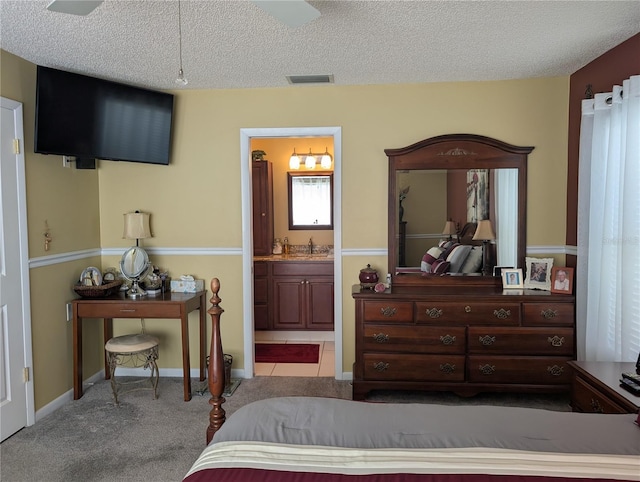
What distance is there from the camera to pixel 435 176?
386 cm

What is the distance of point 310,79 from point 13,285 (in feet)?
8.44

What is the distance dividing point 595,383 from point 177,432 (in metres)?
2.48

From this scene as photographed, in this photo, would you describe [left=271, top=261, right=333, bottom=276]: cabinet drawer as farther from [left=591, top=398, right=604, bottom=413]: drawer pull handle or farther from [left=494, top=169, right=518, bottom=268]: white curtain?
[left=591, top=398, right=604, bottom=413]: drawer pull handle

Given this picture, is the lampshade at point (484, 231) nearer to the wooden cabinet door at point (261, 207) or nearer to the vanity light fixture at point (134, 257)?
the wooden cabinet door at point (261, 207)

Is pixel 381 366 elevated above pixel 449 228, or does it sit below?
below

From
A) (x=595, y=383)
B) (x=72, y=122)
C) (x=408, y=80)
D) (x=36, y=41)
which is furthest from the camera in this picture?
(x=408, y=80)

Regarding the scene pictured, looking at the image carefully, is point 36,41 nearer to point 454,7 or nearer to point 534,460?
point 454,7

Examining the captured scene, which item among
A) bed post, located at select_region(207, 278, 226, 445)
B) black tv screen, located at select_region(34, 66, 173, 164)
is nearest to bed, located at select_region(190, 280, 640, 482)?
bed post, located at select_region(207, 278, 226, 445)

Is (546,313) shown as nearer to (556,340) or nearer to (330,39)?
(556,340)

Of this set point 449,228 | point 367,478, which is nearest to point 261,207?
point 449,228

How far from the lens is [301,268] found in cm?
527

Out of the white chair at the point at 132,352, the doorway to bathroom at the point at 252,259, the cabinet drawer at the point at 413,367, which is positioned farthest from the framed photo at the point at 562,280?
the white chair at the point at 132,352

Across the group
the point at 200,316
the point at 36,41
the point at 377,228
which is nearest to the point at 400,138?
the point at 377,228

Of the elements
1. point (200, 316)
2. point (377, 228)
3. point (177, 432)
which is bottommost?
point (177, 432)
